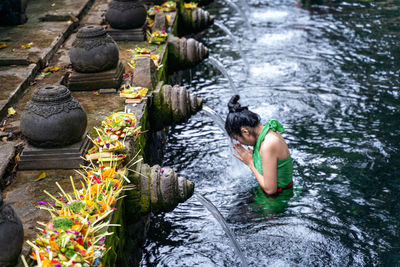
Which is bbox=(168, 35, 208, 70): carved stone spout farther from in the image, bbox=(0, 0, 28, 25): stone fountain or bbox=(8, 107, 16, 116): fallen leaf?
bbox=(8, 107, 16, 116): fallen leaf

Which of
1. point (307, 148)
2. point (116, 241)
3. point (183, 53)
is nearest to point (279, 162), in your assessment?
point (116, 241)

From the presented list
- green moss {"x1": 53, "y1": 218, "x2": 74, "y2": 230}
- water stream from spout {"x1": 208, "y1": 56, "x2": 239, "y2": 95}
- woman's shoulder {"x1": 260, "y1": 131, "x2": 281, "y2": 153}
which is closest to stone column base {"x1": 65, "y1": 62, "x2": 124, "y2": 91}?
woman's shoulder {"x1": 260, "y1": 131, "x2": 281, "y2": 153}

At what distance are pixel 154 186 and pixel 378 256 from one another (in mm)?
2464

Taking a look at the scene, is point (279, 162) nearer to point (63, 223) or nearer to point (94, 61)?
point (63, 223)

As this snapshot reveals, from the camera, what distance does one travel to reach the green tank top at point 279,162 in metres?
5.24

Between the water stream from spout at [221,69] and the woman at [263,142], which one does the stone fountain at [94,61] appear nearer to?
the woman at [263,142]

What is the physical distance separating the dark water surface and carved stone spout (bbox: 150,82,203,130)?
0.79 metres

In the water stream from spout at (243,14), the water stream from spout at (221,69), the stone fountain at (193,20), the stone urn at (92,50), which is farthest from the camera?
the water stream from spout at (243,14)

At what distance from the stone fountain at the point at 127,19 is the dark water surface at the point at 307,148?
70.8 inches

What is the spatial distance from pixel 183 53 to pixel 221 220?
4.00 metres

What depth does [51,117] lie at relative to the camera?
190 inches

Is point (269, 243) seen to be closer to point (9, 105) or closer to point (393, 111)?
point (9, 105)

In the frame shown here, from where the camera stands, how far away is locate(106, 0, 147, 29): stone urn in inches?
335

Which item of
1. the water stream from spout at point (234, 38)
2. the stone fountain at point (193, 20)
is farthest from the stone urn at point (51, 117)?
the stone fountain at point (193, 20)
